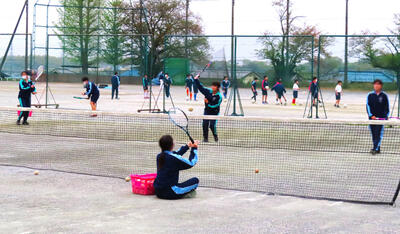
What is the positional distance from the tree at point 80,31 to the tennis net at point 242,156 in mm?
13055

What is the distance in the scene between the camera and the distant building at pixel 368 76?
21.1 m

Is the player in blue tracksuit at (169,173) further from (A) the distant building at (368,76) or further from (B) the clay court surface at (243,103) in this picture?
(A) the distant building at (368,76)

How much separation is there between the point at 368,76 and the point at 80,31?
21221mm

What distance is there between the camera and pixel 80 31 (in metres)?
37.1

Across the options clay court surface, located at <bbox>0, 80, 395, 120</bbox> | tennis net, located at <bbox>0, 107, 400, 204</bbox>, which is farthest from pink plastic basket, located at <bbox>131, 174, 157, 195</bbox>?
clay court surface, located at <bbox>0, 80, 395, 120</bbox>

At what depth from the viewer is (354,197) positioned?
796cm

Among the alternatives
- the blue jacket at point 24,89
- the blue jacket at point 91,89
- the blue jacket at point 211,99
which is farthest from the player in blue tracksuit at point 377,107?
the blue jacket at point 91,89

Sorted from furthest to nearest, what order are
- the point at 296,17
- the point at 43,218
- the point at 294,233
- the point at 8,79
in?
the point at 296,17 → the point at 8,79 → the point at 43,218 → the point at 294,233

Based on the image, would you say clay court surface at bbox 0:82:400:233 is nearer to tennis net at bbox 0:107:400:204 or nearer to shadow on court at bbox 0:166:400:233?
shadow on court at bbox 0:166:400:233

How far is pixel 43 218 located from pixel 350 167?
6.03 m

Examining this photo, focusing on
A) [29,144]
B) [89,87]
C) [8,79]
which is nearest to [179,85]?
[89,87]

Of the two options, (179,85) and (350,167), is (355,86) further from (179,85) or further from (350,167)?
(350,167)

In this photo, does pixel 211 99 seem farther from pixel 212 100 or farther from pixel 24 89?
pixel 24 89

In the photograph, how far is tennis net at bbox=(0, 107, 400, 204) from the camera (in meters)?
8.77
